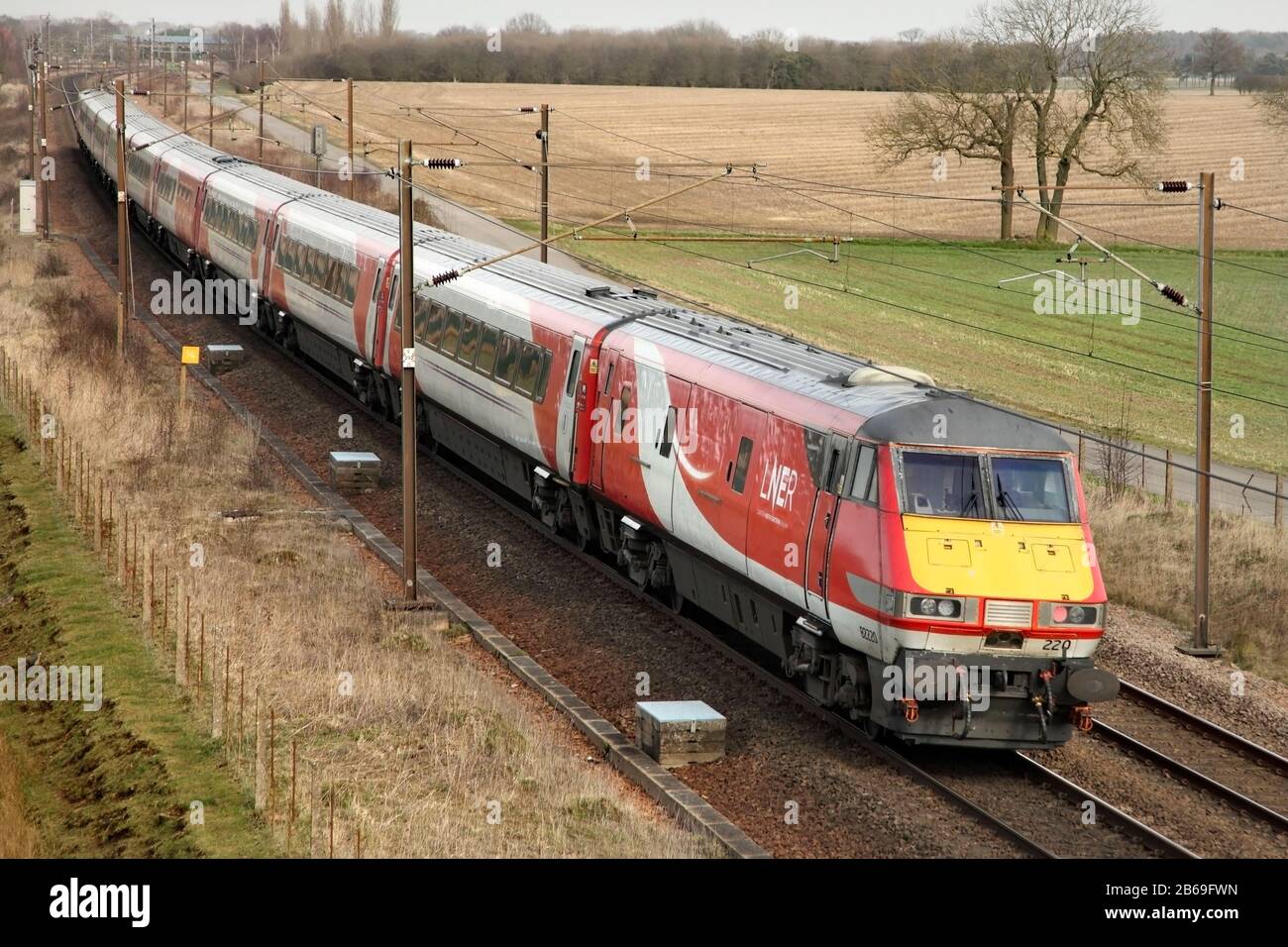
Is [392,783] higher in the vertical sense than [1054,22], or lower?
lower

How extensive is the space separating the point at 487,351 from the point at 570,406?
3.61 metres

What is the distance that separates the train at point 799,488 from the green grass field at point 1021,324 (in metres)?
18.4

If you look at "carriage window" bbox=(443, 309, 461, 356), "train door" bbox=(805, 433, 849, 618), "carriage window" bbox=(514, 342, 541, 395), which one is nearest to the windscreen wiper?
"train door" bbox=(805, 433, 849, 618)

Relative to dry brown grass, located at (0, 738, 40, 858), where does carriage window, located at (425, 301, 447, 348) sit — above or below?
above

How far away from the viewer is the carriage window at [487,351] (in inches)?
1000

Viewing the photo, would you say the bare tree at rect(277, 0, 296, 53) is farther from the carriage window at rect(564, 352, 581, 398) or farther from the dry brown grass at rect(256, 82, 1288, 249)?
the carriage window at rect(564, 352, 581, 398)

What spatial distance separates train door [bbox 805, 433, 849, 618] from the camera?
15938 mm

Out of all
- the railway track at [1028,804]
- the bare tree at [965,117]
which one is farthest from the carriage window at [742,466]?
the bare tree at [965,117]

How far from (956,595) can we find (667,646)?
5.38 m

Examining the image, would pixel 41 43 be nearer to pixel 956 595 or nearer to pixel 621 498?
pixel 621 498

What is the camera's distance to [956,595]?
14945 millimetres

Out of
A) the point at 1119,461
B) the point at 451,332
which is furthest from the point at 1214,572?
the point at 451,332

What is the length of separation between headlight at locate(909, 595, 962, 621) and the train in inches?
0.8
